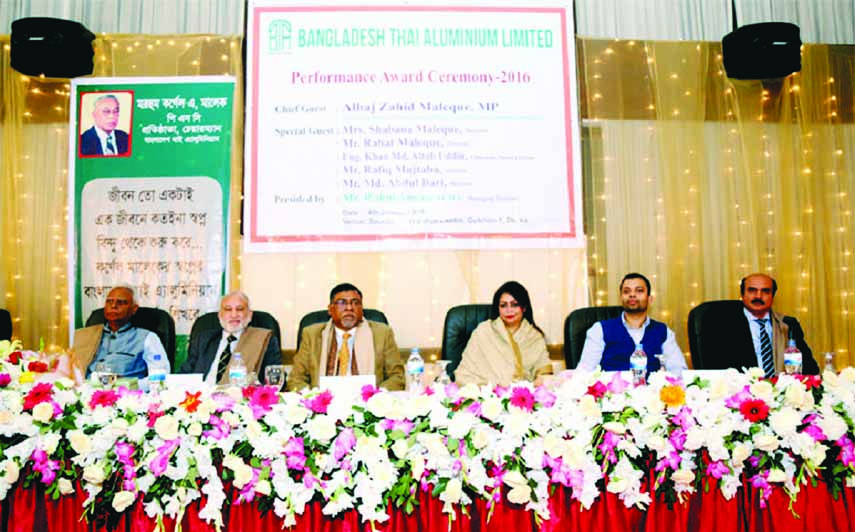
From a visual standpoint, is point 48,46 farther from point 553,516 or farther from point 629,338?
point 553,516

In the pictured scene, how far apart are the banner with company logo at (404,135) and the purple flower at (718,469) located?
2.53m

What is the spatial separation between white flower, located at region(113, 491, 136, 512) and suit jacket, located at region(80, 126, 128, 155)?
3.10 meters

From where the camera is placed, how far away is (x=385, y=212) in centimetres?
448

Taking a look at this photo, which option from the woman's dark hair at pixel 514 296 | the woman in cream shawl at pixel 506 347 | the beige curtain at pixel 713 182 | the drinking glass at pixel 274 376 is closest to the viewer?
the drinking glass at pixel 274 376

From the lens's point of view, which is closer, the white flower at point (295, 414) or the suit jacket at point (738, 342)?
the white flower at point (295, 414)

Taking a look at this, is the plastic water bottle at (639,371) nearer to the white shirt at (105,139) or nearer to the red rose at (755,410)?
the red rose at (755,410)

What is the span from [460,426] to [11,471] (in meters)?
1.22

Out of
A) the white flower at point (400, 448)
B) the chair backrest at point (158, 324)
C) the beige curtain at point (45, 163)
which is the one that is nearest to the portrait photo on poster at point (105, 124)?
the beige curtain at point (45, 163)

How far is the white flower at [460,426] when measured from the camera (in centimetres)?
201

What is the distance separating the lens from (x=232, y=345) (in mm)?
3541

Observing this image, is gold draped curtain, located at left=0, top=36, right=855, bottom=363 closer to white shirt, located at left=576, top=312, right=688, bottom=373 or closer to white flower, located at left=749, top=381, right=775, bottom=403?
white shirt, located at left=576, top=312, right=688, bottom=373

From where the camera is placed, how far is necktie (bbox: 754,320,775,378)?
12.0ft

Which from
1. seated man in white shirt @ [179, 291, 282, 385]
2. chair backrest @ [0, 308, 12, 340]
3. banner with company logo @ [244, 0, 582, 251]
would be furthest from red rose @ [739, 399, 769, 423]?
chair backrest @ [0, 308, 12, 340]

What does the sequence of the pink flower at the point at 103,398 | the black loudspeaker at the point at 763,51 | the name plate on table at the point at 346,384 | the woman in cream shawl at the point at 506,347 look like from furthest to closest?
1. the black loudspeaker at the point at 763,51
2. the woman in cream shawl at the point at 506,347
3. the name plate on table at the point at 346,384
4. the pink flower at the point at 103,398
